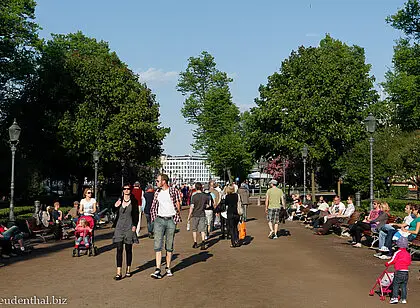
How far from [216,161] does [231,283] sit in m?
55.5

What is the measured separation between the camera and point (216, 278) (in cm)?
1064

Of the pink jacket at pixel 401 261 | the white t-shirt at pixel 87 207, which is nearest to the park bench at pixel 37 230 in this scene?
the white t-shirt at pixel 87 207

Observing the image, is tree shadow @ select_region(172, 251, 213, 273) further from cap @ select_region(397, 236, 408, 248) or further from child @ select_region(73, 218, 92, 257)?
cap @ select_region(397, 236, 408, 248)

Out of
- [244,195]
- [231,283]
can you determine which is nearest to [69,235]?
[244,195]

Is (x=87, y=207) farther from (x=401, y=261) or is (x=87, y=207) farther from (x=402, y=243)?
(x=401, y=261)

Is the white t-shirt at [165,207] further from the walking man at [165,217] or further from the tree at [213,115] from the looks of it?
the tree at [213,115]

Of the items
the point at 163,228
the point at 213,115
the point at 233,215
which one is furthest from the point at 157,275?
the point at 213,115

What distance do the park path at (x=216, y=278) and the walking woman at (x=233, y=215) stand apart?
1.16ft

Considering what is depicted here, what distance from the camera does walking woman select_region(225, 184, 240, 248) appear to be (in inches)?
641

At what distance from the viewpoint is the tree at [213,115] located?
6569cm

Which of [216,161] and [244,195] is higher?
[216,161]

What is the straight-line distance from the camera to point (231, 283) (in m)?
10.1

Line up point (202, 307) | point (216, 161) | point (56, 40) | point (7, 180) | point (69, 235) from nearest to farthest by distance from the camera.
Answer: point (202, 307)
point (69, 235)
point (7, 180)
point (56, 40)
point (216, 161)

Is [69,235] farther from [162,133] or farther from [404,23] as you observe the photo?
[404,23]
